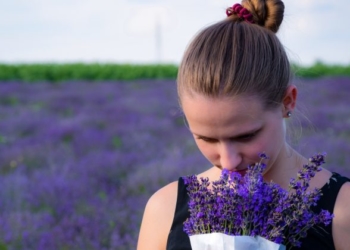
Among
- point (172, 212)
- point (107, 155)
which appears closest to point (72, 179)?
point (107, 155)

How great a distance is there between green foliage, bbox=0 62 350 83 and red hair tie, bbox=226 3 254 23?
2529 cm

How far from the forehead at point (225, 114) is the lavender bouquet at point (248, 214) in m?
0.31

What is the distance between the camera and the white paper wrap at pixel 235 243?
1.66 metres

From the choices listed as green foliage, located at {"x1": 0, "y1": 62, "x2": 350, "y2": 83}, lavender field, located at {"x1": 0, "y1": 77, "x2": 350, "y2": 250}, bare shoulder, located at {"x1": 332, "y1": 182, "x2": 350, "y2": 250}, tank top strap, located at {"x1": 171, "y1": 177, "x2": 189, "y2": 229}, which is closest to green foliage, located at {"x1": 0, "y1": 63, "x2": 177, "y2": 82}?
green foliage, located at {"x1": 0, "y1": 62, "x2": 350, "y2": 83}

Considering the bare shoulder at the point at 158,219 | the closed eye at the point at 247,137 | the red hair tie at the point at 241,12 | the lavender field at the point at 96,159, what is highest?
the red hair tie at the point at 241,12

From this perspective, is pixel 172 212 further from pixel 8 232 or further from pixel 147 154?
pixel 147 154

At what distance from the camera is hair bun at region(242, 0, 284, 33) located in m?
2.40

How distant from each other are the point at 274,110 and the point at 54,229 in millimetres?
2930

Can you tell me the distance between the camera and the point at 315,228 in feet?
7.04

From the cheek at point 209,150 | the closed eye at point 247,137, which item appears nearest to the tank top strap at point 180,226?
the cheek at point 209,150

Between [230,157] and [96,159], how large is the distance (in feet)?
17.4

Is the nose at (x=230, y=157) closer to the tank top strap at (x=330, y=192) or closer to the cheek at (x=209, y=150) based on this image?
the cheek at (x=209, y=150)

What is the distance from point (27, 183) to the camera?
20.6ft

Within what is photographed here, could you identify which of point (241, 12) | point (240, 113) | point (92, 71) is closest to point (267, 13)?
point (241, 12)
